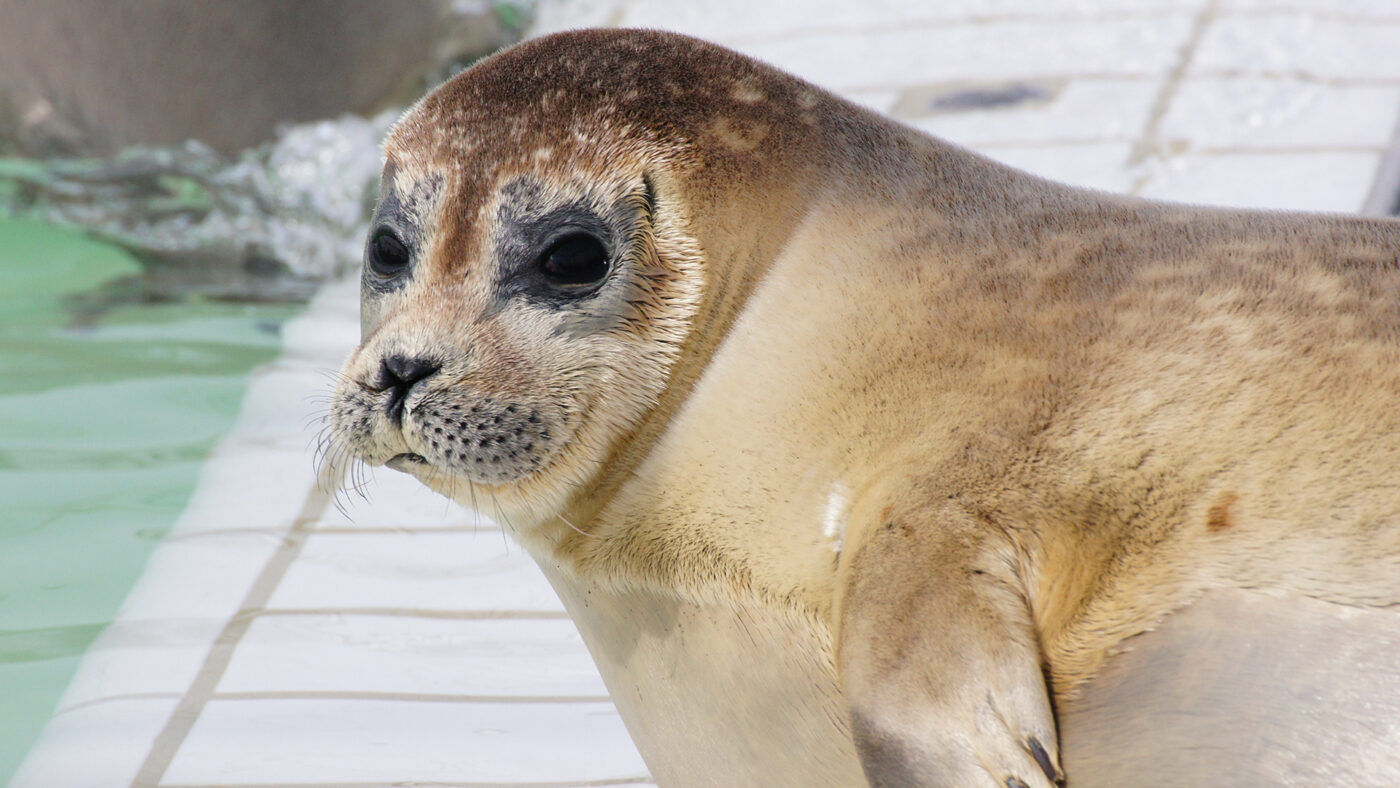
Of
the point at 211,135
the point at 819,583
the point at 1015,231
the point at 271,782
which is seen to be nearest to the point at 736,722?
the point at 819,583

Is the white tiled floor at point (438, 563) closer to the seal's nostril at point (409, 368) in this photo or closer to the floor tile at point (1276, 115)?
the floor tile at point (1276, 115)

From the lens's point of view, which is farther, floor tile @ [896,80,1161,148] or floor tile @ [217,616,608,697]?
floor tile @ [896,80,1161,148]

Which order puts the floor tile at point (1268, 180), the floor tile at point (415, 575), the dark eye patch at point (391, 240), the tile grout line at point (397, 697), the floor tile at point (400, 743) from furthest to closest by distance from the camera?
the floor tile at point (1268, 180)
the floor tile at point (415, 575)
the tile grout line at point (397, 697)
the floor tile at point (400, 743)
the dark eye patch at point (391, 240)

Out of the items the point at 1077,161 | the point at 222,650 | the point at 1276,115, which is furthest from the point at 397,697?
the point at 1276,115

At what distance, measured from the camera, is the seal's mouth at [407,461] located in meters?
1.72

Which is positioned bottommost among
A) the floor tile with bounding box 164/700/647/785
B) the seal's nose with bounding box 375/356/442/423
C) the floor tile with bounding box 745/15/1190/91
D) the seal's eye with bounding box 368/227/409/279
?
the floor tile with bounding box 164/700/647/785

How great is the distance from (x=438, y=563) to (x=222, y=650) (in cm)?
50

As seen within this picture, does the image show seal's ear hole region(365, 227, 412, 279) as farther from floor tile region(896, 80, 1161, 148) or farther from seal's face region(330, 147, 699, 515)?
floor tile region(896, 80, 1161, 148)

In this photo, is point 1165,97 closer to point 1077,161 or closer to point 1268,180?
point 1077,161

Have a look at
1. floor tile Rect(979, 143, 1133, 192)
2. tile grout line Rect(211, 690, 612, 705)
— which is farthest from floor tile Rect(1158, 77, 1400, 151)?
tile grout line Rect(211, 690, 612, 705)

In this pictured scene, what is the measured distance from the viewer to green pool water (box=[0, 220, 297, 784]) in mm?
3027

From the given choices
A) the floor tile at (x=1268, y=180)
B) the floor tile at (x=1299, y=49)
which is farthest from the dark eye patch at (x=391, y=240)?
the floor tile at (x=1299, y=49)

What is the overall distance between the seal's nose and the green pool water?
1326 millimetres

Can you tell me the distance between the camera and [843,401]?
63.0 inches
